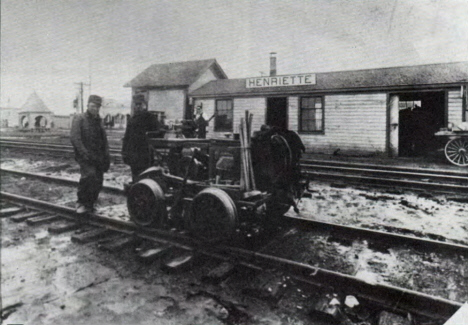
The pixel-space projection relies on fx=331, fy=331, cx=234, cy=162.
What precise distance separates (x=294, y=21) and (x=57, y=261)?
12.3 ft

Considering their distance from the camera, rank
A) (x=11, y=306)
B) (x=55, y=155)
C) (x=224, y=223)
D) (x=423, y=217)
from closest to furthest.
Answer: (x=11, y=306) → (x=224, y=223) → (x=423, y=217) → (x=55, y=155)

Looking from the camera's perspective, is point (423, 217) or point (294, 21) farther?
point (423, 217)

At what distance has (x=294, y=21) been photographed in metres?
3.62

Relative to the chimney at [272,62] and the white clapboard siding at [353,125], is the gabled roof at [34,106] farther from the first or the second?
the white clapboard siding at [353,125]

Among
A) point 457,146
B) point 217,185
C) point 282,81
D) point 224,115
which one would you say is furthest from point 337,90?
point 217,185

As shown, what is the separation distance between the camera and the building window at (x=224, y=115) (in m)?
18.5

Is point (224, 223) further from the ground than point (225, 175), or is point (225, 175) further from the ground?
point (225, 175)

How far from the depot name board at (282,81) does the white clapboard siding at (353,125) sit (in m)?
0.95

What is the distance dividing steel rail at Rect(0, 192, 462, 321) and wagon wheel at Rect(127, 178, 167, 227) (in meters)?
0.15

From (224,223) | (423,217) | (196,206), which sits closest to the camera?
(224,223)

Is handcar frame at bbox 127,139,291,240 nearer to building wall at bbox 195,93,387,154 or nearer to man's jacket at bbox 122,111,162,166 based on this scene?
man's jacket at bbox 122,111,162,166

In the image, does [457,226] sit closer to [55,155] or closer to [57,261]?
[57,261]

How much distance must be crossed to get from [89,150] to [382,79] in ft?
Answer: 44.3

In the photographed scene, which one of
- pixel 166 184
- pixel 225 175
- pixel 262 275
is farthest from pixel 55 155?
pixel 262 275
